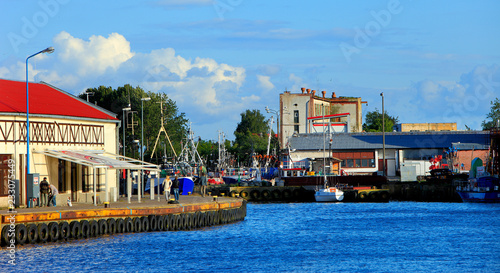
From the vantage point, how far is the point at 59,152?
47.1 m

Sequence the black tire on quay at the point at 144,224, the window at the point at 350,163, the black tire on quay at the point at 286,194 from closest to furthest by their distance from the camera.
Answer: the black tire on quay at the point at 144,224, the black tire on quay at the point at 286,194, the window at the point at 350,163

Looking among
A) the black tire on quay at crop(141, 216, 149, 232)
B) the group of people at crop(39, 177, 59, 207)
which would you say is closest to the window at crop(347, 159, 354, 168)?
the group of people at crop(39, 177, 59, 207)

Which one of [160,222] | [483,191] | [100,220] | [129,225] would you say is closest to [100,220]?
[100,220]

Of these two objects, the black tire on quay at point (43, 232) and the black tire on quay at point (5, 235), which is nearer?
the black tire on quay at point (5, 235)

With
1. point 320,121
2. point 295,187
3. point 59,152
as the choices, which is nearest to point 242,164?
point 320,121

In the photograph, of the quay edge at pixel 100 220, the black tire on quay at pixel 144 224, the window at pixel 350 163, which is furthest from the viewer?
the window at pixel 350 163

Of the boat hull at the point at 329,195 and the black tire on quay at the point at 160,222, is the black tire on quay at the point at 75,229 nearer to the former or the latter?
the black tire on quay at the point at 160,222

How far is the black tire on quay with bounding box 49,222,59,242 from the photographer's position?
118 feet

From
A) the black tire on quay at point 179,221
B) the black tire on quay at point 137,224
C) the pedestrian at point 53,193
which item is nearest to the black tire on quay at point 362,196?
the black tire on quay at point 179,221

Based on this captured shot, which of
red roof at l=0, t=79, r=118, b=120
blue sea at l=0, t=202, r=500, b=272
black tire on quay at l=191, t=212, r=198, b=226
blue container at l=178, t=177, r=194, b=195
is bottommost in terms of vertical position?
blue sea at l=0, t=202, r=500, b=272

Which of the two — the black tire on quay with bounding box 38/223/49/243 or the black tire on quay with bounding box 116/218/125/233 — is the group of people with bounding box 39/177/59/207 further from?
the black tire on quay with bounding box 38/223/49/243

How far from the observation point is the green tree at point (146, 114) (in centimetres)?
11024

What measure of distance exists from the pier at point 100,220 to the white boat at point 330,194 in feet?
98.9

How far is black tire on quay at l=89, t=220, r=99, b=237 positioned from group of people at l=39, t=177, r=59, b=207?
6155 mm
